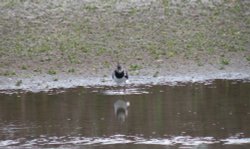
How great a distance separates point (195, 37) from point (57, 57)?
A: 4.60 m

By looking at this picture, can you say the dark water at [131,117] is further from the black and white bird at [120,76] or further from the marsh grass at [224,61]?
the marsh grass at [224,61]

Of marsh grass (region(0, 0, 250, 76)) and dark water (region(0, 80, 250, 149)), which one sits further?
marsh grass (region(0, 0, 250, 76))

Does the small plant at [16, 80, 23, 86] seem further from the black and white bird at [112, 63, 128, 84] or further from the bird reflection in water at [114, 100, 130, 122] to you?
the bird reflection in water at [114, 100, 130, 122]

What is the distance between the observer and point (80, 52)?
75.6 feet

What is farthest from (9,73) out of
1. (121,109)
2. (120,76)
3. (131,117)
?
(131,117)

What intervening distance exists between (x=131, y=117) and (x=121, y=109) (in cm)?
83

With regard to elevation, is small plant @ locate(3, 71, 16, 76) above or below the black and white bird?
above

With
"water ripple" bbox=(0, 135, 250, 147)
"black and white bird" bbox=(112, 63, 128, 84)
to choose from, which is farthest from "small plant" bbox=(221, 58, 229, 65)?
"water ripple" bbox=(0, 135, 250, 147)

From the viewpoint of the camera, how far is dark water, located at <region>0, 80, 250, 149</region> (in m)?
13.1

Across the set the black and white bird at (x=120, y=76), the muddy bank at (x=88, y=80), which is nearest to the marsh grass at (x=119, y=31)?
the muddy bank at (x=88, y=80)

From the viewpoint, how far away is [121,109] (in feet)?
52.7

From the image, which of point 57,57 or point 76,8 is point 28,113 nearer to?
point 57,57

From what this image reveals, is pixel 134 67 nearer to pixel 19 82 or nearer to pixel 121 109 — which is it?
pixel 19 82

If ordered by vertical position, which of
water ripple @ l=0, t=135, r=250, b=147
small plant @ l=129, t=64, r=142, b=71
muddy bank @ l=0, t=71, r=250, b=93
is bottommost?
water ripple @ l=0, t=135, r=250, b=147
